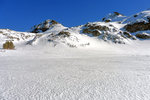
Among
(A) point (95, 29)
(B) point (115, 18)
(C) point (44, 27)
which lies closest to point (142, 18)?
(A) point (95, 29)

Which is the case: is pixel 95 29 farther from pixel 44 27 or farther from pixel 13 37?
pixel 44 27

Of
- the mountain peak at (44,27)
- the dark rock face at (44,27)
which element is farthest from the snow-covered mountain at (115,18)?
the dark rock face at (44,27)

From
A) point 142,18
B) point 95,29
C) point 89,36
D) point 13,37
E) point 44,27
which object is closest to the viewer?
point 13,37

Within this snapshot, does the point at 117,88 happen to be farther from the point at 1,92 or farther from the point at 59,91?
the point at 1,92

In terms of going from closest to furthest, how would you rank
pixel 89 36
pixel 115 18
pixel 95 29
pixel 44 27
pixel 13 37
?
1. pixel 13 37
2. pixel 89 36
3. pixel 95 29
4. pixel 115 18
5. pixel 44 27

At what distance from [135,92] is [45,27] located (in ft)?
222

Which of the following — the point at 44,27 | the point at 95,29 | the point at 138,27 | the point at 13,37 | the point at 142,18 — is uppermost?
the point at 44,27

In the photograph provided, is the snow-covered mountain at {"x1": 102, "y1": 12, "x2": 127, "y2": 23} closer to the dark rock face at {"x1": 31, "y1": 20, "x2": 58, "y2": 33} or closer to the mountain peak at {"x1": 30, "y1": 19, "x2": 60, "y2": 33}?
the mountain peak at {"x1": 30, "y1": 19, "x2": 60, "y2": 33}

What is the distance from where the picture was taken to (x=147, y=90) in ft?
7.84

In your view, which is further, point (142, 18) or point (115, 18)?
point (115, 18)

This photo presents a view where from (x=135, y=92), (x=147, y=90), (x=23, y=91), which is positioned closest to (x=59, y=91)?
(x=23, y=91)

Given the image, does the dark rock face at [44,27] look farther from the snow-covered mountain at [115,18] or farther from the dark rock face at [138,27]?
the dark rock face at [138,27]

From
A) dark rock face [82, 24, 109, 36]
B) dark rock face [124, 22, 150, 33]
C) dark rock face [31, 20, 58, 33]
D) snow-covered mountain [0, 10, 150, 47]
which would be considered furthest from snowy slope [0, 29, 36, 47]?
dark rock face [124, 22, 150, 33]

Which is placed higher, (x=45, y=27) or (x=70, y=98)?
(x=45, y=27)
